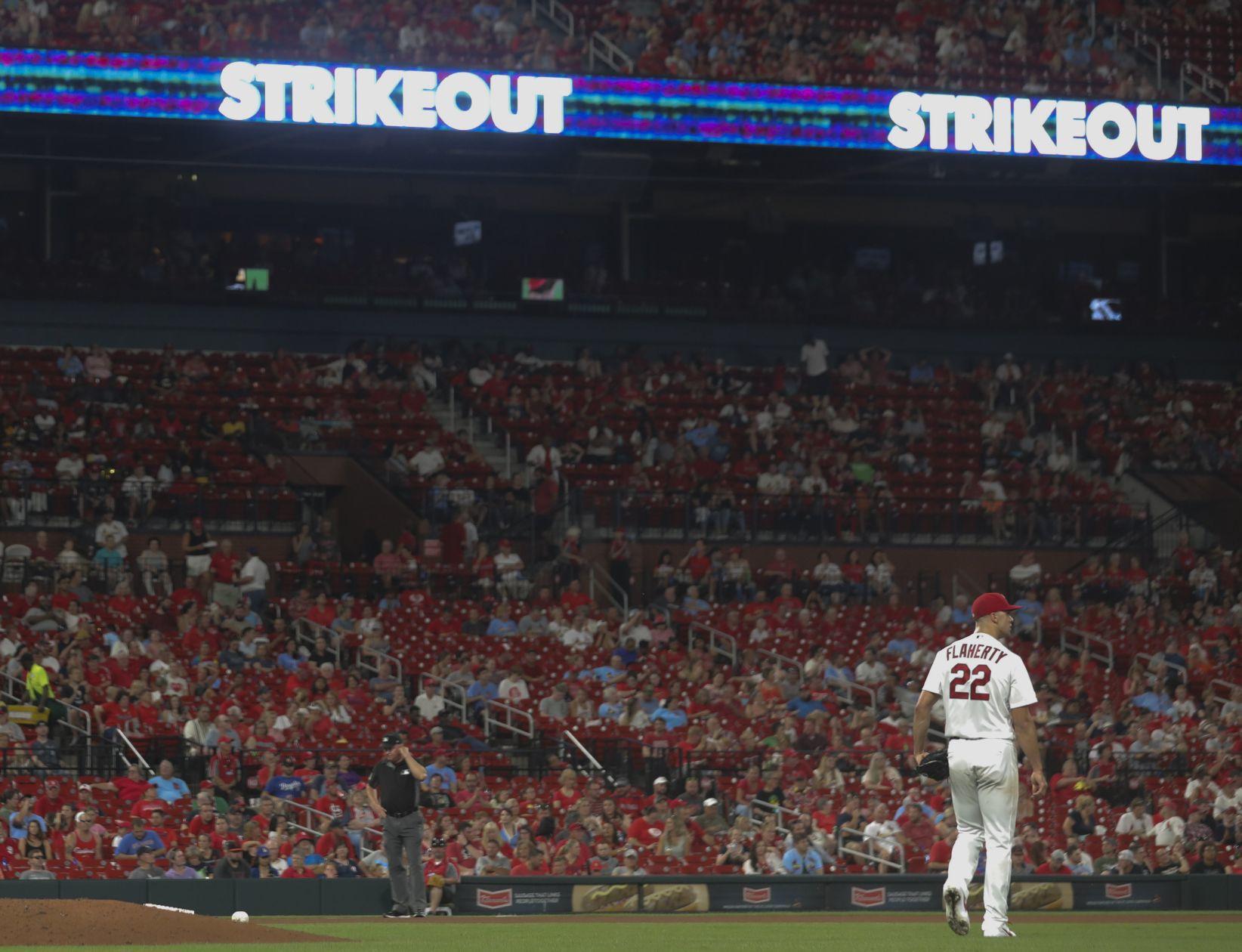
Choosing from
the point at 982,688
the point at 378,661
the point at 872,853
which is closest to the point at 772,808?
the point at 872,853

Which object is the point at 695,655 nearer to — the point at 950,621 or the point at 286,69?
the point at 950,621

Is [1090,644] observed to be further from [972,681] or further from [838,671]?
[972,681]

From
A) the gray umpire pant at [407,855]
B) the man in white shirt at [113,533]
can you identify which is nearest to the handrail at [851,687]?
the man in white shirt at [113,533]

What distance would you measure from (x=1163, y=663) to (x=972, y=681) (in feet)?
51.3

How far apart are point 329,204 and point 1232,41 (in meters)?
15.8

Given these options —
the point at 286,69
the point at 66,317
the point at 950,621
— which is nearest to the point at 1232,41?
the point at 950,621

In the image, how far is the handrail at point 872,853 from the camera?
18.8m

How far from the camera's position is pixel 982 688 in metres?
9.96

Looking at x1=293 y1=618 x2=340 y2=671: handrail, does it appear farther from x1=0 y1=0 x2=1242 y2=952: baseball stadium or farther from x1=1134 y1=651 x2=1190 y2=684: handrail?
x1=1134 y1=651 x2=1190 y2=684: handrail

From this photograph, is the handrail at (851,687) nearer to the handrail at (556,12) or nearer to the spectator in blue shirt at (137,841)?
the spectator in blue shirt at (137,841)

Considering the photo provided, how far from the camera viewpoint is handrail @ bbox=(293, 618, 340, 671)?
76.4 feet

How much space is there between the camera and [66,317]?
1191 inches

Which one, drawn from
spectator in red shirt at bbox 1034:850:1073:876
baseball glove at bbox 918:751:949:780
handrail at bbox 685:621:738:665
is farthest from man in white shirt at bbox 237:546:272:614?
baseball glove at bbox 918:751:949:780

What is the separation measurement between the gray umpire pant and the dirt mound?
2354mm
